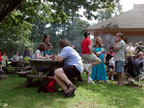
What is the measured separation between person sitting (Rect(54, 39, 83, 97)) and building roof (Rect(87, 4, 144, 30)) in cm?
984

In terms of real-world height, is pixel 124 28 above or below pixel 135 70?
above

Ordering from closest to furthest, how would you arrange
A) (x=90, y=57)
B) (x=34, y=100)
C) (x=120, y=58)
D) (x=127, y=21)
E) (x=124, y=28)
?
(x=34, y=100) < (x=120, y=58) < (x=90, y=57) < (x=124, y=28) < (x=127, y=21)

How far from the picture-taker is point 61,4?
11727 millimetres

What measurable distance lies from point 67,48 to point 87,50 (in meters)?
1.66

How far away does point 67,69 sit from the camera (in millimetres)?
4164

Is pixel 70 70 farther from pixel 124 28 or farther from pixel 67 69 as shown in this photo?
pixel 124 28

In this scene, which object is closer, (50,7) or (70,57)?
(70,57)

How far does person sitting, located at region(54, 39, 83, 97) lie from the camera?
4039 millimetres

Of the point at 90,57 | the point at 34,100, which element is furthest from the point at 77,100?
the point at 90,57

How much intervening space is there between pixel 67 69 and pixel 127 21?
11.4 meters

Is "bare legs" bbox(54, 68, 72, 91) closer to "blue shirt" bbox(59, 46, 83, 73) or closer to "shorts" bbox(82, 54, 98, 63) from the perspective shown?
"blue shirt" bbox(59, 46, 83, 73)

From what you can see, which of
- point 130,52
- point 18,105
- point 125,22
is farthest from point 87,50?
point 125,22

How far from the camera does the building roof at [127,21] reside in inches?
519

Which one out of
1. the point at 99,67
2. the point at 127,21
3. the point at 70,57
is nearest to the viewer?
the point at 70,57
